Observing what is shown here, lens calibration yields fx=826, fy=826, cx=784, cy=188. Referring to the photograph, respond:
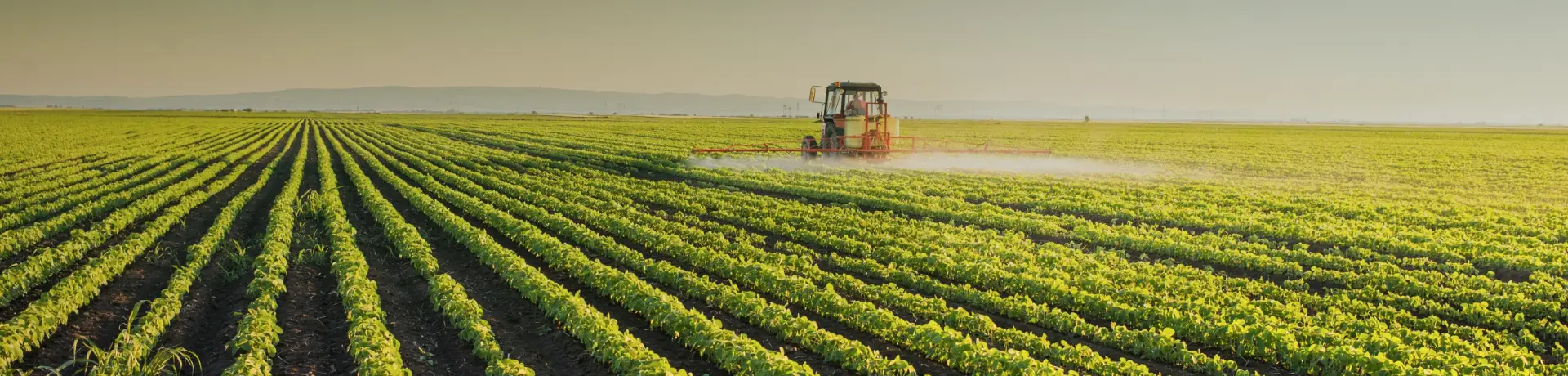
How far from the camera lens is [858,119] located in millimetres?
24656

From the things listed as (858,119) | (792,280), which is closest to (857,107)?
(858,119)

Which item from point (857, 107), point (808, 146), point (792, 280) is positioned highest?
point (857, 107)

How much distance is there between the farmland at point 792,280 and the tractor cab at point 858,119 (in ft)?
A: 17.2

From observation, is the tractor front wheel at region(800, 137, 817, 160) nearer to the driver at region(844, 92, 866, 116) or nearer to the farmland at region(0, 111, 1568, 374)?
the driver at region(844, 92, 866, 116)

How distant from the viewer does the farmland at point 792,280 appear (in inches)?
267

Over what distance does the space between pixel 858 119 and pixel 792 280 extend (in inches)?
633

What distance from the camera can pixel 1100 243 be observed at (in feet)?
40.3

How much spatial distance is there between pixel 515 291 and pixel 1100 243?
8.32m

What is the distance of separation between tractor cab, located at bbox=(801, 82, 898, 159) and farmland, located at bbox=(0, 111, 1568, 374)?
5.23 metres

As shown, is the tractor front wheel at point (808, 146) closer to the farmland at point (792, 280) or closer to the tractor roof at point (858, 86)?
the tractor roof at point (858, 86)

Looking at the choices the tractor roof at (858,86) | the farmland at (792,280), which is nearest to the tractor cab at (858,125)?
the tractor roof at (858,86)

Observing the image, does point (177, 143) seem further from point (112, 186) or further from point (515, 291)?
point (515, 291)

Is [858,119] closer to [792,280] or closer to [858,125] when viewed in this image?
[858,125]

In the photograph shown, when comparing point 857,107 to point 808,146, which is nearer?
point 857,107
